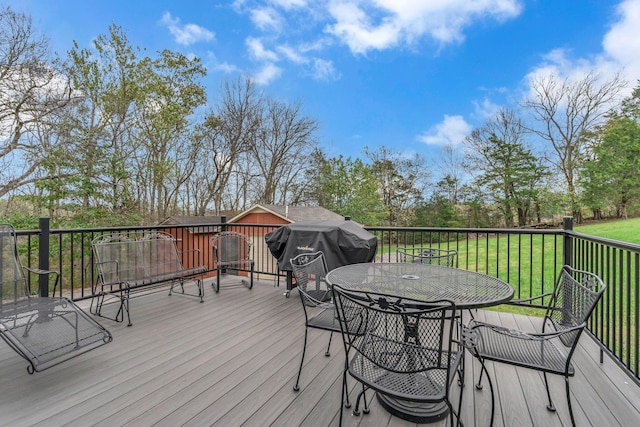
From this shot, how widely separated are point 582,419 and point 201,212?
46.1 ft

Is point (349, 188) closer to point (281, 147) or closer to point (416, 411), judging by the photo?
point (281, 147)

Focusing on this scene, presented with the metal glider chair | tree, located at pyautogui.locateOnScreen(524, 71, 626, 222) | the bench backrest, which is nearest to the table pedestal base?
the metal glider chair

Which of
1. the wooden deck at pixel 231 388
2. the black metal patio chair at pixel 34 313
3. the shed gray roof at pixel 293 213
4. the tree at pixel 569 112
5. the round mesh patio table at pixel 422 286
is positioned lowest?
the wooden deck at pixel 231 388

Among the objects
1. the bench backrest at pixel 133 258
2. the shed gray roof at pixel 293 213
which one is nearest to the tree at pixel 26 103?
the shed gray roof at pixel 293 213

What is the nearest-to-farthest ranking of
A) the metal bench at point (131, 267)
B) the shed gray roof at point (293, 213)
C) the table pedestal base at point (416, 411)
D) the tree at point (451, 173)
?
the table pedestal base at point (416, 411) < the metal bench at point (131, 267) < the shed gray roof at point (293, 213) < the tree at point (451, 173)

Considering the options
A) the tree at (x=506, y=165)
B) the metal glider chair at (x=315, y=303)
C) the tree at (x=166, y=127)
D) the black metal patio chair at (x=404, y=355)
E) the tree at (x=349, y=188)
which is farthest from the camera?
the tree at (x=349, y=188)

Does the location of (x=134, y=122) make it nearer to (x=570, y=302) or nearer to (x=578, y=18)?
(x=570, y=302)

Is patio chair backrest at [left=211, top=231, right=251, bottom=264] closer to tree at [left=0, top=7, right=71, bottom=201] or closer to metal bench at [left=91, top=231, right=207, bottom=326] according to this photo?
metal bench at [left=91, top=231, right=207, bottom=326]

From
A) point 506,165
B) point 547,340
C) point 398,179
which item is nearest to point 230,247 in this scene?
point 547,340

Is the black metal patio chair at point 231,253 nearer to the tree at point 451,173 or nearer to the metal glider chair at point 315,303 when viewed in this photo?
the metal glider chair at point 315,303

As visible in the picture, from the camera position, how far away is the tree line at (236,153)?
845cm

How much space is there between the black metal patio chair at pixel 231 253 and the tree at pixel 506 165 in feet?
46.8

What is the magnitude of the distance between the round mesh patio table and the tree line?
1024 cm

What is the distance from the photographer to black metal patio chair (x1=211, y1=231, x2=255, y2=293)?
442 centimetres
